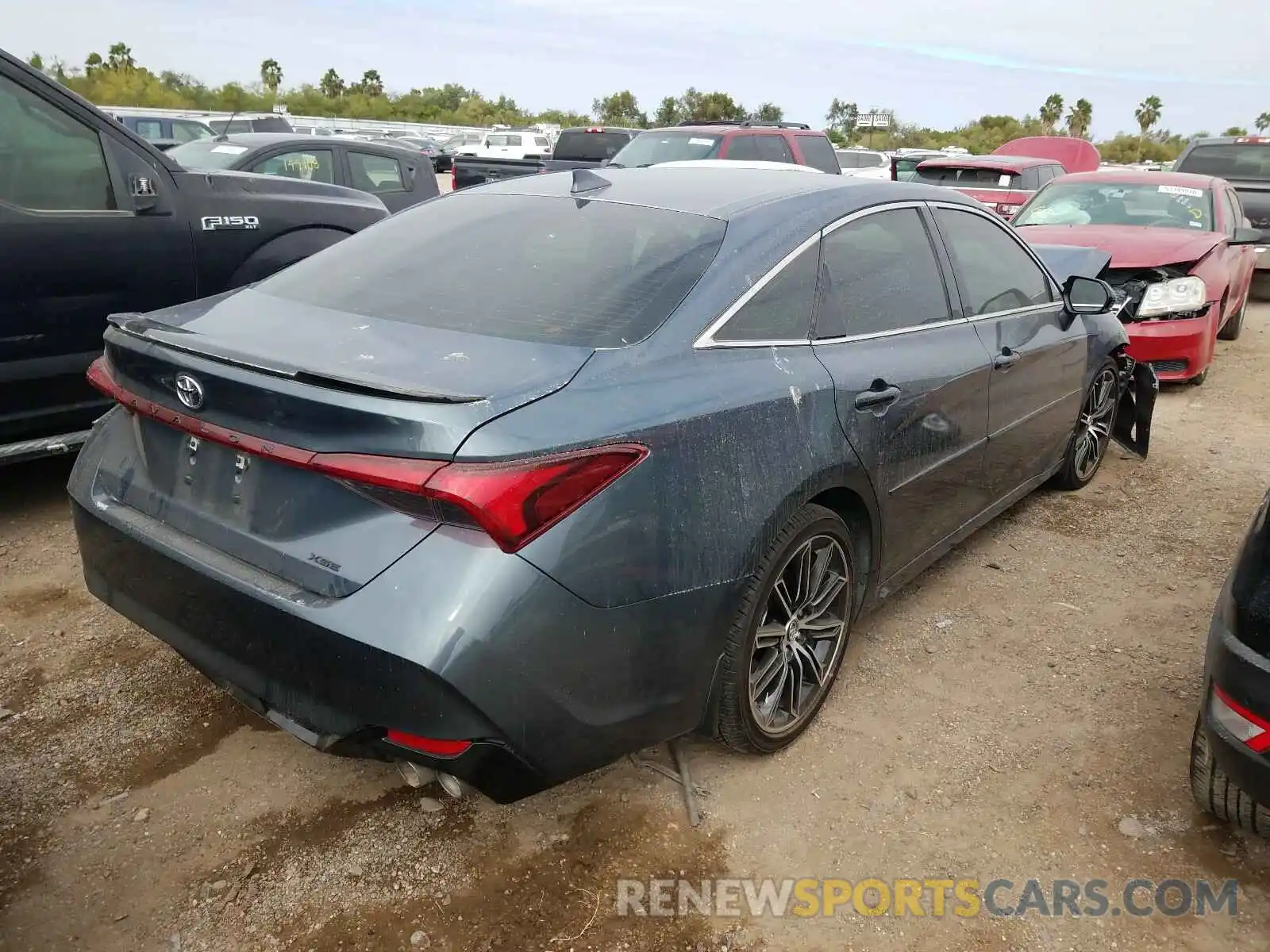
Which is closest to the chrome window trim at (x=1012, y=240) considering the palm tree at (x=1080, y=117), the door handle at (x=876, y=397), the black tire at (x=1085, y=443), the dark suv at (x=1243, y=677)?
the black tire at (x=1085, y=443)

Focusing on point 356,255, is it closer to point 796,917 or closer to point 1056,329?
point 796,917

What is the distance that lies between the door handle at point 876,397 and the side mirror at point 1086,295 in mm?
1839

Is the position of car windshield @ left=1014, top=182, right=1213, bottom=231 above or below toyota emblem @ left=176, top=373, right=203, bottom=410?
above

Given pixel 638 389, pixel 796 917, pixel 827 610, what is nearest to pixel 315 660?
pixel 638 389

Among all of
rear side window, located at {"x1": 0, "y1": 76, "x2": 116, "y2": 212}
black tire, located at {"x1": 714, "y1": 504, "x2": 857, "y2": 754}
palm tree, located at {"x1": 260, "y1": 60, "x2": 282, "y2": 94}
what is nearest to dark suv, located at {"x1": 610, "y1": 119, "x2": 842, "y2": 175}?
rear side window, located at {"x1": 0, "y1": 76, "x2": 116, "y2": 212}

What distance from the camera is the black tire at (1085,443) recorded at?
4.86m

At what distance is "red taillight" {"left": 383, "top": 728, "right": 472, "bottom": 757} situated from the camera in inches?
80.4

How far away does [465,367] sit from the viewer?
7.16ft

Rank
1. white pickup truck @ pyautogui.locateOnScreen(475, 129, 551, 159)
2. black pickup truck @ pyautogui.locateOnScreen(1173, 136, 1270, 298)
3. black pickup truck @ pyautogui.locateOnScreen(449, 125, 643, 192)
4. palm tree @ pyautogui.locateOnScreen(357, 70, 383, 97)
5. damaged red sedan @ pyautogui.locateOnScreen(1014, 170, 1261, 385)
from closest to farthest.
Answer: damaged red sedan @ pyautogui.locateOnScreen(1014, 170, 1261, 385), black pickup truck @ pyautogui.locateOnScreen(1173, 136, 1270, 298), black pickup truck @ pyautogui.locateOnScreen(449, 125, 643, 192), white pickup truck @ pyautogui.locateOnScreen(475, 129, 551, 159), palm tree @ pyautogui.locateOnScreen(357, 70, 383, 97)

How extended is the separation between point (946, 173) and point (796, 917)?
11817 millimetres

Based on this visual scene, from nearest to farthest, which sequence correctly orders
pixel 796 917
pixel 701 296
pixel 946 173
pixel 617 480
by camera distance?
pixel 617 480, pixel 796 917, pixel 701 296, pixel 946 173

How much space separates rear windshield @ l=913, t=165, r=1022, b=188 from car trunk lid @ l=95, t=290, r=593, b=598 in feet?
36.5

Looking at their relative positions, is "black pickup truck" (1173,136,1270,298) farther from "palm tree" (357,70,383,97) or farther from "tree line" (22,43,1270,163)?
"palm tree" (357,70,383,97)

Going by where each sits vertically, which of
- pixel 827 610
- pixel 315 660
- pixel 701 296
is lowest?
pixel 827 610
